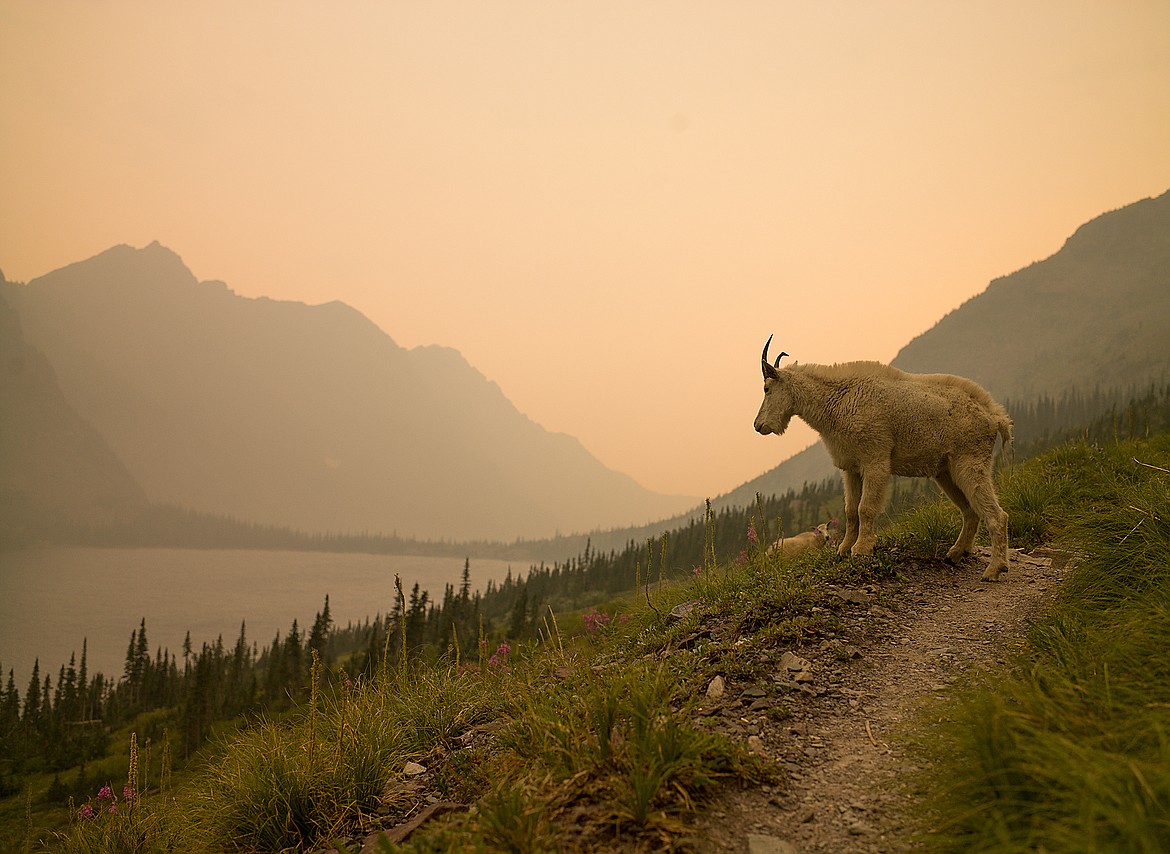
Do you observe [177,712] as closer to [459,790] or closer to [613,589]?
[613,589]

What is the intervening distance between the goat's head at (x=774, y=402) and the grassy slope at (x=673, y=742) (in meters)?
2.53

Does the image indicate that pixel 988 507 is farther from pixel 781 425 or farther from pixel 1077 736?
pixel 1077 736

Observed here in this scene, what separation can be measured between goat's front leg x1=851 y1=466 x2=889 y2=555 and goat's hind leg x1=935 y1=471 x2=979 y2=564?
116 cm

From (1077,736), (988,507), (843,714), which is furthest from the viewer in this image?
(988,507)

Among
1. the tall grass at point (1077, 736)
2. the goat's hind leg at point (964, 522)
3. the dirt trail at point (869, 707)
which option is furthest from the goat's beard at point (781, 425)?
the tall grass at point (1077, 736)

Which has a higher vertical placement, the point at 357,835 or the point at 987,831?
the point at 987,831

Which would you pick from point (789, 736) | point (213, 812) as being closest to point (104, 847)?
point (213, 812)

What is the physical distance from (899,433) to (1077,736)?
6.59 m

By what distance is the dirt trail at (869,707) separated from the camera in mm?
3611

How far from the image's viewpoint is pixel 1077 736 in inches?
126

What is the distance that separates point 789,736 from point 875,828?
117 centimetres

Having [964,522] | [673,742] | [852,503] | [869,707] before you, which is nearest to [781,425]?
[852,503]


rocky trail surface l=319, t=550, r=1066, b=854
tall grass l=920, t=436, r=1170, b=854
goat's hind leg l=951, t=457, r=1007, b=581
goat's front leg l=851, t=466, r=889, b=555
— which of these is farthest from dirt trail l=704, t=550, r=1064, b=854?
goat's front leg l=851, t=466, r=889, b=555

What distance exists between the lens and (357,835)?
5.12 metres
